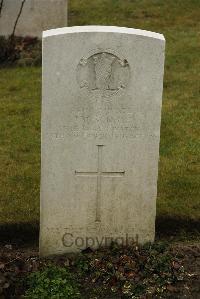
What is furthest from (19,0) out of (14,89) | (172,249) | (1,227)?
(172,249)

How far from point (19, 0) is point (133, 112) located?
267 inches

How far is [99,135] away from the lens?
4.71 m

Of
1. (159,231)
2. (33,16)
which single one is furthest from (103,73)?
(33,16)

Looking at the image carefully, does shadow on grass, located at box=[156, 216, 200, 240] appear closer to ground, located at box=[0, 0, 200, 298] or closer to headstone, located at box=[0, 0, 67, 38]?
ground, located at box=[0, 0, 200, 298]

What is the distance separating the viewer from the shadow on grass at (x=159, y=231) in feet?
18.0

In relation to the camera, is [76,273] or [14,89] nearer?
[76,273]

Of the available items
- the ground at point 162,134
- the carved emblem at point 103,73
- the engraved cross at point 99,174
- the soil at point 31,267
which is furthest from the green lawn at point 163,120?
the carved emblem at point 103,73

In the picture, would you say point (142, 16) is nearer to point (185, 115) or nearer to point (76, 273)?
point (185, 115)

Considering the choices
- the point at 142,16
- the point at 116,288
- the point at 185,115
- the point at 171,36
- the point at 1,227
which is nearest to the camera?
the point at 116,288

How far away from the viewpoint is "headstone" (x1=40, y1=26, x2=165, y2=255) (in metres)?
4.50

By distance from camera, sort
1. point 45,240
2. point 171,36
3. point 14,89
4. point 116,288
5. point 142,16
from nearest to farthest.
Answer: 1. point 116,288
2. point 45,240
3. point 14,89
4. point 171,36
5. point 142,16

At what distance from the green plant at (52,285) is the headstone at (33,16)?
281 inches

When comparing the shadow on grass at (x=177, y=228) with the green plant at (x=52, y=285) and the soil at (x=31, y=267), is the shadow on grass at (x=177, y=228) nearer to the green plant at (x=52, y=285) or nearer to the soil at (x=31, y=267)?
the soil at (x=31, y=267)

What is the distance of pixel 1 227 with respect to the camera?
552cm
